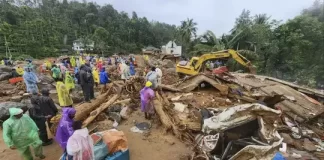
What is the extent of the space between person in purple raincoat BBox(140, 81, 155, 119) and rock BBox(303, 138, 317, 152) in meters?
4.43

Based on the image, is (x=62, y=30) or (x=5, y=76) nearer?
(x=5, y=76)

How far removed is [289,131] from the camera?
5.93m

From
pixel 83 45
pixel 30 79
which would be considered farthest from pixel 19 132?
pixel 83 45

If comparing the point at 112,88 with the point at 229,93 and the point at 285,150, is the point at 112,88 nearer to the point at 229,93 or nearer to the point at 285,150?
the point at 229,93

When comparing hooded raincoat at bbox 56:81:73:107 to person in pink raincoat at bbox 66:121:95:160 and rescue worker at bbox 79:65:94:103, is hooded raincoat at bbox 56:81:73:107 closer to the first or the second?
rescue worker at bbox 79:65:94:103

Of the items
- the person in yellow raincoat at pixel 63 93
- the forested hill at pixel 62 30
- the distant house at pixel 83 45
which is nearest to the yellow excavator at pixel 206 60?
the person in yellow raincoat at pixel 63 93

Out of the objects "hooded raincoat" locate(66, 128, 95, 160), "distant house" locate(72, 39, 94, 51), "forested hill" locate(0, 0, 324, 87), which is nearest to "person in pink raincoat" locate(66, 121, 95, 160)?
"hooded raincoat" locate(66, 128, 95, 160)

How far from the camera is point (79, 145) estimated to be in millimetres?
2916

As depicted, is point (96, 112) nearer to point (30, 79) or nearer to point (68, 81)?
point (68, 81)

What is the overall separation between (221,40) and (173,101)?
15.0 m

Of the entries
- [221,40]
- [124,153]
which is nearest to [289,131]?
[124,153]

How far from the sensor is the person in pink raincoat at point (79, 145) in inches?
113

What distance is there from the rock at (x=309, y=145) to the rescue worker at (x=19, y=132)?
648cm

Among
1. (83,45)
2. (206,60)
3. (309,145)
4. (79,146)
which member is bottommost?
(309,145)
